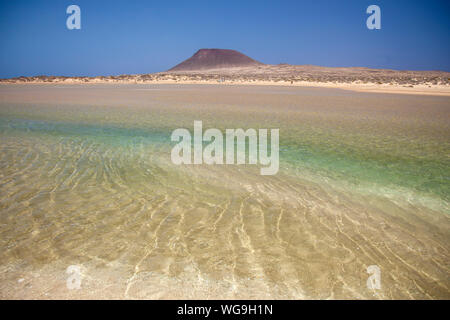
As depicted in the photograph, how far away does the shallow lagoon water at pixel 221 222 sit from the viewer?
2.47m

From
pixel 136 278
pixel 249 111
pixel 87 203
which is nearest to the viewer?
pixel 136 278

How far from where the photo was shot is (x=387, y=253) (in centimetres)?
292

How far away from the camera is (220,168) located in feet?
Result: 17.9

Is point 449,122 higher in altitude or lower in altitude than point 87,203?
higher

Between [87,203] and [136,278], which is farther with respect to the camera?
[87,203]

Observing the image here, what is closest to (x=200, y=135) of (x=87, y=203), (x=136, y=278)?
(x=87, y=203)

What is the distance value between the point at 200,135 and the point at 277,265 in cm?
583

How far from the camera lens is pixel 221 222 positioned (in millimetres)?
3461

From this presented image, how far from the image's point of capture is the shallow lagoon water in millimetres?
2473
